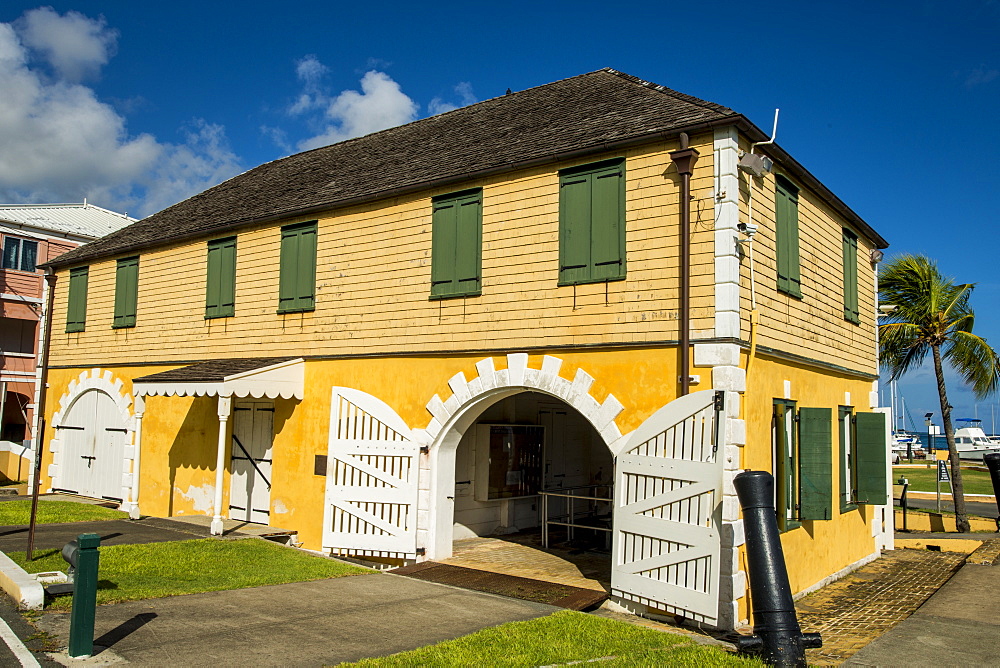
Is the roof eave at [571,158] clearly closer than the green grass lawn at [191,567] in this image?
No

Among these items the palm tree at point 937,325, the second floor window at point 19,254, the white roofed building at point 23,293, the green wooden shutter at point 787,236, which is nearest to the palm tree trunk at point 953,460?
the palm tree at point 937,325

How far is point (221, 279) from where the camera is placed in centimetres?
1489

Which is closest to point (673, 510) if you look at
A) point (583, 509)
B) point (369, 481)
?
point (369, 481)

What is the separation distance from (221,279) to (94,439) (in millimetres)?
5721

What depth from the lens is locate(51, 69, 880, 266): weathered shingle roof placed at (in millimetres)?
10055

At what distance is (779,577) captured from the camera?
675cm

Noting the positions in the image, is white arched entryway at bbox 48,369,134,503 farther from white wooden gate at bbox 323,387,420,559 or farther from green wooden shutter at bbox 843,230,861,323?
green wooden shutter at bbox 843,230,861,323

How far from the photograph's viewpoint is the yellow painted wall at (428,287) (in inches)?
364

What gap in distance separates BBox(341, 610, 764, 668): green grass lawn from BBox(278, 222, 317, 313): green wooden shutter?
24.5 ft

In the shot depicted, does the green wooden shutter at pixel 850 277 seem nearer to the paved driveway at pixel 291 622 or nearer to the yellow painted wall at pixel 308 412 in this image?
the yellow painted wall at pixel 308 412

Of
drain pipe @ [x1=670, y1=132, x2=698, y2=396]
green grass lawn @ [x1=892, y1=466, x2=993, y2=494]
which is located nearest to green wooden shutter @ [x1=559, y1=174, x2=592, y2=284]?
drain pipe @ [x1=670, y1=132, x2=698, y2=396]

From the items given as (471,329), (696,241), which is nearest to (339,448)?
(471,329)

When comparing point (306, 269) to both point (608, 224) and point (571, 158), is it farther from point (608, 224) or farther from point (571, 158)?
point (608, 224)

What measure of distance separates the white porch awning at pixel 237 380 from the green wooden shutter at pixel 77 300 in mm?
5490
